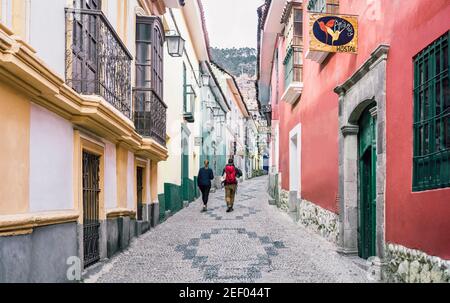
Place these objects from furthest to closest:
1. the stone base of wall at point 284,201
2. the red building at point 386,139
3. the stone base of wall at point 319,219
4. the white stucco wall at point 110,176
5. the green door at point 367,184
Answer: the stone base of wall at point 284,201
the stone base of wall at point 319,219
the white stucco wall at point 110,176
the green door at point 367,184
the red building at point 386,139

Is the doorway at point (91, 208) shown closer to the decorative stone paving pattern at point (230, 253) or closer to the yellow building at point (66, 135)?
the yellow building at point (66, 135)

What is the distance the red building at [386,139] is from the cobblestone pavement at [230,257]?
0.48 meters

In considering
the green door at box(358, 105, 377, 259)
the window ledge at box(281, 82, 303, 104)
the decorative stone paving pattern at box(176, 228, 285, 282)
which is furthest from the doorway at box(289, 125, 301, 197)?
the green door at box(358, 105, 377, 259)

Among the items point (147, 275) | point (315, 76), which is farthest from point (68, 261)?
point (315, 76)

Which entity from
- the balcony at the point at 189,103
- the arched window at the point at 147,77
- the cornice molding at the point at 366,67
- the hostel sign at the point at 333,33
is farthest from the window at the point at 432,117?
the balcony at the point at 189,103

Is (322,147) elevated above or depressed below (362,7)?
below

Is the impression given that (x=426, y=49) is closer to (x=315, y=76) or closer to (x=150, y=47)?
(x=315, y=76)

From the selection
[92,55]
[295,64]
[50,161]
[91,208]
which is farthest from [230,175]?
[50,161]

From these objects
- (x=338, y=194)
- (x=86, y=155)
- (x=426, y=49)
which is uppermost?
(x=426, y=49)

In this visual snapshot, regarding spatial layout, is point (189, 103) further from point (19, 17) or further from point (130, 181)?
point (19, 17)

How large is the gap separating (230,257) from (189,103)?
35.8ft

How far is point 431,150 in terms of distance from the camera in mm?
4285

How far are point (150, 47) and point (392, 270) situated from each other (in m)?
6.33

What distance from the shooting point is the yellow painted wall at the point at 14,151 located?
145 inches
